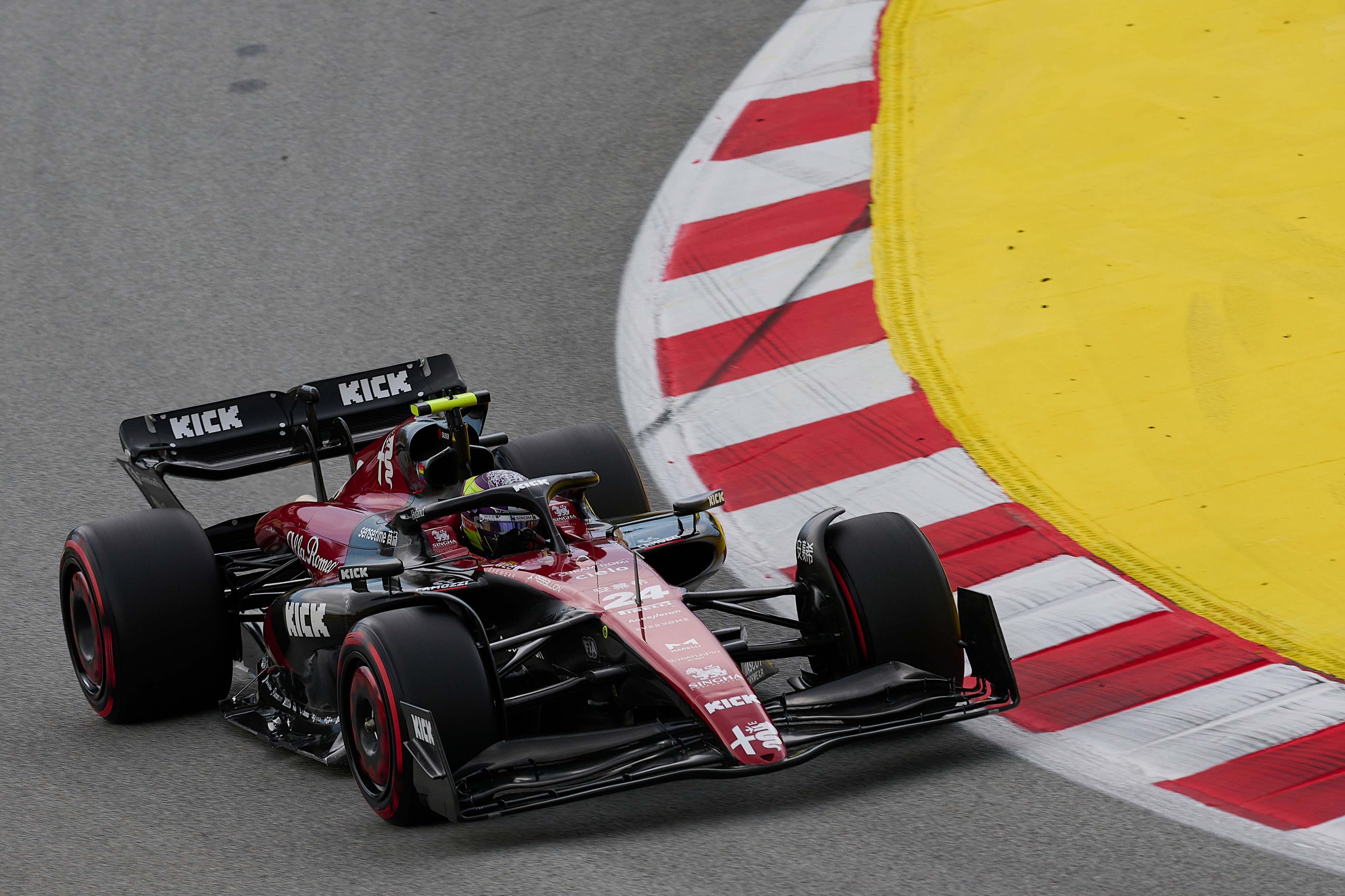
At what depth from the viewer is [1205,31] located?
11.4 meters

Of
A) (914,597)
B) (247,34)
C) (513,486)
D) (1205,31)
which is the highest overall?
(247,34)

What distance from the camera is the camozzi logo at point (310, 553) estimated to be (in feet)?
22.2

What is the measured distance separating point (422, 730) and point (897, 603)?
1.77 meters

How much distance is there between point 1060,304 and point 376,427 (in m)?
3.83

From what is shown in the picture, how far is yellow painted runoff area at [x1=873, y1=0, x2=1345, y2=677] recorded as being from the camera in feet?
24.4

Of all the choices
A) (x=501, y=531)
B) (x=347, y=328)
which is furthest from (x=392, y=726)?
(x=347, y=328)

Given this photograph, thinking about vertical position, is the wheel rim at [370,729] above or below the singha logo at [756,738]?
above

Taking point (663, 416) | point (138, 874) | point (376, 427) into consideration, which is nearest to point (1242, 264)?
point (663, 416)

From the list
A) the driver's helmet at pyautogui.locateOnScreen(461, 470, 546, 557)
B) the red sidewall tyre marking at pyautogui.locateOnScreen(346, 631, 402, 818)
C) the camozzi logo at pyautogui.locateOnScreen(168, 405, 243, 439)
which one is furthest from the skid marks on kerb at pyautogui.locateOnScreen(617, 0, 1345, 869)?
the camozzi logo at pyautogui.locateOnScreen(168, 405, 243, 439)

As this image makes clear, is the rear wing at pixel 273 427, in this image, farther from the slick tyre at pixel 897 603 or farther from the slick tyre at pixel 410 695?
the slick tyre at pixel 897 603

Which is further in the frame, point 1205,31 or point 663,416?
point 1205,31

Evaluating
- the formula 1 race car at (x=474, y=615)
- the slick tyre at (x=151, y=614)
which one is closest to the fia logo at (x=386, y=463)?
the formula 1 race car at (x=474, y=615)

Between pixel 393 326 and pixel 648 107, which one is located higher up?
pixel 648 107

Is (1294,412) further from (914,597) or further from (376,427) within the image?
(376,427)
